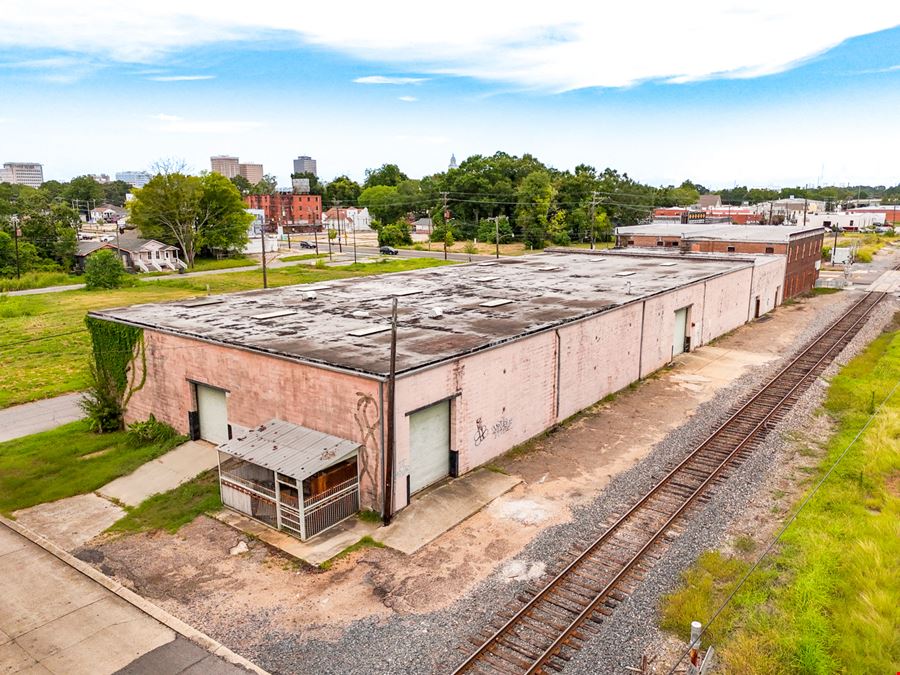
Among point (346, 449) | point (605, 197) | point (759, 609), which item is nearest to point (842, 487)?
point (759, 609)

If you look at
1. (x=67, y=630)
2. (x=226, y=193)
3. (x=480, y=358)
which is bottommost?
(x=67, y=630)

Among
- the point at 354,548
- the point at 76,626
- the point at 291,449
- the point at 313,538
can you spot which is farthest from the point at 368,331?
the point at 76,626

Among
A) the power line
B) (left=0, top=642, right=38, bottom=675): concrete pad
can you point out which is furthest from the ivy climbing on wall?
the power line

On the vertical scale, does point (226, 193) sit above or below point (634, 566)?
above

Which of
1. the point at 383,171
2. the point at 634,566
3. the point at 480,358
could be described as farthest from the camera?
the point at 383,171

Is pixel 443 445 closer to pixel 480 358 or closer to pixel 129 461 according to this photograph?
pixel 480 358

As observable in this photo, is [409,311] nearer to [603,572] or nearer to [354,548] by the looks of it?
[354,548]

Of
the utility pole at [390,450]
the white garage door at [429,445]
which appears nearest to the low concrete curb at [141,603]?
the utility pole at [390,450]
